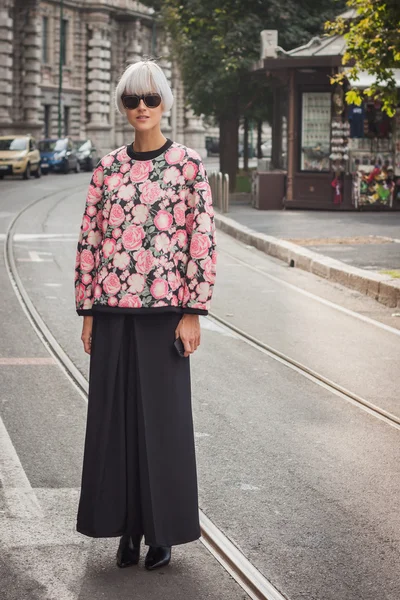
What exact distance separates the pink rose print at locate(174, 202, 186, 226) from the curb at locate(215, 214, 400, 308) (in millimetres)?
8589

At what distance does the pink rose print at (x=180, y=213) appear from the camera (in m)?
4.50

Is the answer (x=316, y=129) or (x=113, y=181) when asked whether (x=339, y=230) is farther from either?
(x=113, y=181)

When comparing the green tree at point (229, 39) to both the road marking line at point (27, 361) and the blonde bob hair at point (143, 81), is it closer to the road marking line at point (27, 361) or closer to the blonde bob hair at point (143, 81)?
the road marking line at point (27, 361)

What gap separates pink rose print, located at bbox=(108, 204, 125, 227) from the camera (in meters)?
4.51

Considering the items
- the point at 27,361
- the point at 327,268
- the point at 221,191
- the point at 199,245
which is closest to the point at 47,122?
the point at 221,191

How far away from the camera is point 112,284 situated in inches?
178

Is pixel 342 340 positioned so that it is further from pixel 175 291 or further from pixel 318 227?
pixel 318 227

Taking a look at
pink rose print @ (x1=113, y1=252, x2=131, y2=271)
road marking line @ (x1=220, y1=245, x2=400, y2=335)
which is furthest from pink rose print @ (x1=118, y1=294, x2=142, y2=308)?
road marking line @ (x1=220, y1=245, x2=400, y2=335)

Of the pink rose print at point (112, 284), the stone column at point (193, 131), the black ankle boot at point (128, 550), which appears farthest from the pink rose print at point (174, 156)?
the stone column at point (193, 131)

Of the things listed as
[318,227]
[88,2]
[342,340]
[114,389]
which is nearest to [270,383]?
[342,340]

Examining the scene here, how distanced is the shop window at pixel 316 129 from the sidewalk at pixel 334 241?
45.5 inches

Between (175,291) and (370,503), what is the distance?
166 centimetres

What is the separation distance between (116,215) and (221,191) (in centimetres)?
2236

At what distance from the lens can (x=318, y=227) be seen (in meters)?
22.1
